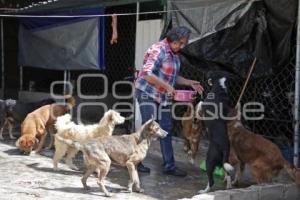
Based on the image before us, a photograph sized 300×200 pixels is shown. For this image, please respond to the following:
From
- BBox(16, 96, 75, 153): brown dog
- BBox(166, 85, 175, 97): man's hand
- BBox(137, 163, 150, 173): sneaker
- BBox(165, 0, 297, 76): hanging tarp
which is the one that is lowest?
BBox(137, 163, 150, 173): sneaker

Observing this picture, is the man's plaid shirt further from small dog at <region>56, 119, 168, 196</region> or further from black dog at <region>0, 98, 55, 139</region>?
black dog at <region>0, 98, 55, 139</region>

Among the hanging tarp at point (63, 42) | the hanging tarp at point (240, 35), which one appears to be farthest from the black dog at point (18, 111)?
the hanging tarp at point (240, 35)

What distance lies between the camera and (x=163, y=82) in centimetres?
648

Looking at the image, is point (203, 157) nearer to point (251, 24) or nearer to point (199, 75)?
point (199, 75)

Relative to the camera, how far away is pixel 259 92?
7.65m

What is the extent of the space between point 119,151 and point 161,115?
3.37ft

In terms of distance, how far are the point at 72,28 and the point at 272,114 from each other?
202 inches

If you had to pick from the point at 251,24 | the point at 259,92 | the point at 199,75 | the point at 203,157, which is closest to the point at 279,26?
the point at 251,24

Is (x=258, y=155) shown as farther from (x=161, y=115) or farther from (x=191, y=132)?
(x=191, y=132)

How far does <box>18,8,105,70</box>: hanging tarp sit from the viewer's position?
33.7ft

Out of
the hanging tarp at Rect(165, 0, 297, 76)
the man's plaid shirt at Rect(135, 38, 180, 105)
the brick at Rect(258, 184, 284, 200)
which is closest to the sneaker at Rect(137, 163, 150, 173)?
the man's plaid shirt at Rect(135, 38, 180, 105)

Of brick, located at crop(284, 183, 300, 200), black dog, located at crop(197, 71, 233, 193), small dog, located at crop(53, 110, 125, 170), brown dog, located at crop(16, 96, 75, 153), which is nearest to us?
brick, located at crop(284, 183, 300, 200)

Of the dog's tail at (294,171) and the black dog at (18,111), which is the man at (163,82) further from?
the black dog at (18,111)

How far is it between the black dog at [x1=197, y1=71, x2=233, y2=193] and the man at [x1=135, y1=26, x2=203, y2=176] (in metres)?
0.43
